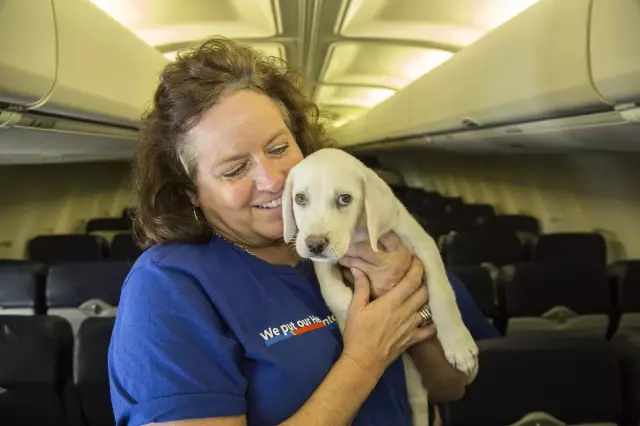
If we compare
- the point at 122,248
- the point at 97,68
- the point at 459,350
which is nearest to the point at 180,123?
the point at 459,350

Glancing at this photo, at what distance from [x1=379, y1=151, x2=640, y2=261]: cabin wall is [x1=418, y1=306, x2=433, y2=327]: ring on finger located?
14.7 ft

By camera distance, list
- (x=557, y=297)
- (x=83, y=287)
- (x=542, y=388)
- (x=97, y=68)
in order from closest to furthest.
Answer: (x=542, y=388) < (x=97, y=68) < (x=557, y=297) < (x=83, y=287)

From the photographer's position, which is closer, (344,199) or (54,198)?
(344,199)

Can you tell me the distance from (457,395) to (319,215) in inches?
27.4

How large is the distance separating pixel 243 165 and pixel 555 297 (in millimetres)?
2814

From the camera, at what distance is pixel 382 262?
1.71 meters

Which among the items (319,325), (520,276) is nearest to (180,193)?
(319,325)

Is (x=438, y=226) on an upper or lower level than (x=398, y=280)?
lower

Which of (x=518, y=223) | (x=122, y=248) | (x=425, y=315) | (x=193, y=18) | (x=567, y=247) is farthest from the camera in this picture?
(x=518, y=223)

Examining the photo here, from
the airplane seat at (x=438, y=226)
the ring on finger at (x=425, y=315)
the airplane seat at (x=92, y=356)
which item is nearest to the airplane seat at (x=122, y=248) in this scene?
the airplane seat at (x=438, y=226)

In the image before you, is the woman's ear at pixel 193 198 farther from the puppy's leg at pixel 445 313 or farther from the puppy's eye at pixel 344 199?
the puppy's leg at pixel 445 313

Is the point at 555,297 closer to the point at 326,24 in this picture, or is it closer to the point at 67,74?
the point at 326,24

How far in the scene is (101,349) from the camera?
282 cm

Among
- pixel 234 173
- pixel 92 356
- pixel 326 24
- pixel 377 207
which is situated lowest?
pixel 92 356
